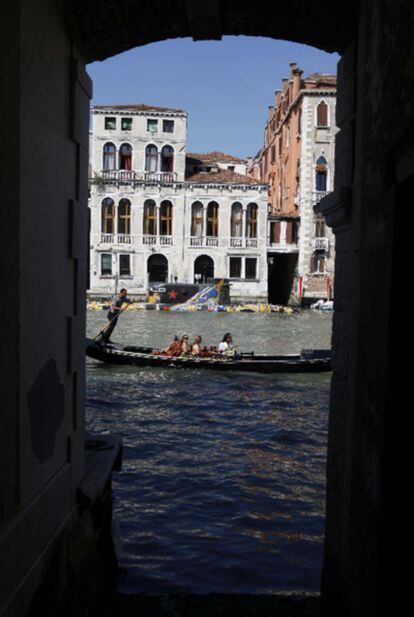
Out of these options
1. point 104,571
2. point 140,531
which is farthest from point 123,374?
point 104,571

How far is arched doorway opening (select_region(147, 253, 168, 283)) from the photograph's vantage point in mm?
38844

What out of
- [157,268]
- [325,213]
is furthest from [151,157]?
[325,213]

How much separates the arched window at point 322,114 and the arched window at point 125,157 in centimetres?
1117

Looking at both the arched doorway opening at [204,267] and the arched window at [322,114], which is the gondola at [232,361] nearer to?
the arched doorway opening at [204,267]

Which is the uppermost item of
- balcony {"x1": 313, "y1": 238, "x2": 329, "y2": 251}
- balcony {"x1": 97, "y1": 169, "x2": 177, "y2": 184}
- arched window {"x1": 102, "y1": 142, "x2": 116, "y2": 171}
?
arched window {"x1": 102, "y1": 142, "x2": 116, "y2": 171}

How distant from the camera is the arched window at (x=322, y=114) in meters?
36.6

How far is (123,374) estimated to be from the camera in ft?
54.0

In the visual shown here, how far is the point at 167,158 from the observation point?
38438 mm

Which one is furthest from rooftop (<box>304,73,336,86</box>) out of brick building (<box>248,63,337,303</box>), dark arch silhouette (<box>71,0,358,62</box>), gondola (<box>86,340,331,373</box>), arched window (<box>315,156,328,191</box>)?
dark arch silhouette (<box>71,0,358,62</box>)

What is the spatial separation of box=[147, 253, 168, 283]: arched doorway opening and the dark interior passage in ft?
26.5

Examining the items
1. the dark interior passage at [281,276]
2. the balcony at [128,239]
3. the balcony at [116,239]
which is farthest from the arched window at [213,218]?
the dark interior passage at [281,276]

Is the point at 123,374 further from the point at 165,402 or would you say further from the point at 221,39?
the point at 221,39

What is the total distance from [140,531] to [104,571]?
64.7 inches

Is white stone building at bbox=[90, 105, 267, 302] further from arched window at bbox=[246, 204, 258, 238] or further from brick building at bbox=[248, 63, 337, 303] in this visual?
brick building at bbox=[248, 63, 337, 303]
